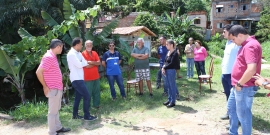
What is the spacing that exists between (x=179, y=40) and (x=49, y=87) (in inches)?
599

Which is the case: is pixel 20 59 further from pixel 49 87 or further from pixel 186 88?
pixel 186 88

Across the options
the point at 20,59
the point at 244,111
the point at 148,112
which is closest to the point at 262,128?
the point at 244,111

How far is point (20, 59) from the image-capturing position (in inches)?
265

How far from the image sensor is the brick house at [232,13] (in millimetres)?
32750

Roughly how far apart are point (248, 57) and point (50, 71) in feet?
10.7

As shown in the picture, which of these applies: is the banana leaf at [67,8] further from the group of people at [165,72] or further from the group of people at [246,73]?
the group of people at [246,73]

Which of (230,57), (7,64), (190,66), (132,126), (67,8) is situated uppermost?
(67,8)

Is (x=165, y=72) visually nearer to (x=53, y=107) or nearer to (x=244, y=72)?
(x=244, y=72)

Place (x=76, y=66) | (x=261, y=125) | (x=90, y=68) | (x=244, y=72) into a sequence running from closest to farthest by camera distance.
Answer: (x=244, y=72) → (x=261, y=125) → (x=76, y=66) → (x=90, y=68)

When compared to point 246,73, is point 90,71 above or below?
below

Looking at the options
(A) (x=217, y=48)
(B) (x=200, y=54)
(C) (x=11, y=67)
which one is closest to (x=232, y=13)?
(A) (x=217, y=48)

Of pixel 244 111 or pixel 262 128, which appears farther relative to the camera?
pixel 262 128

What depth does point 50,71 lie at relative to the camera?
4.21 m

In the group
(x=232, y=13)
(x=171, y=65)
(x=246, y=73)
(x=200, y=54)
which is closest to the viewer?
(x=246, y=73)
